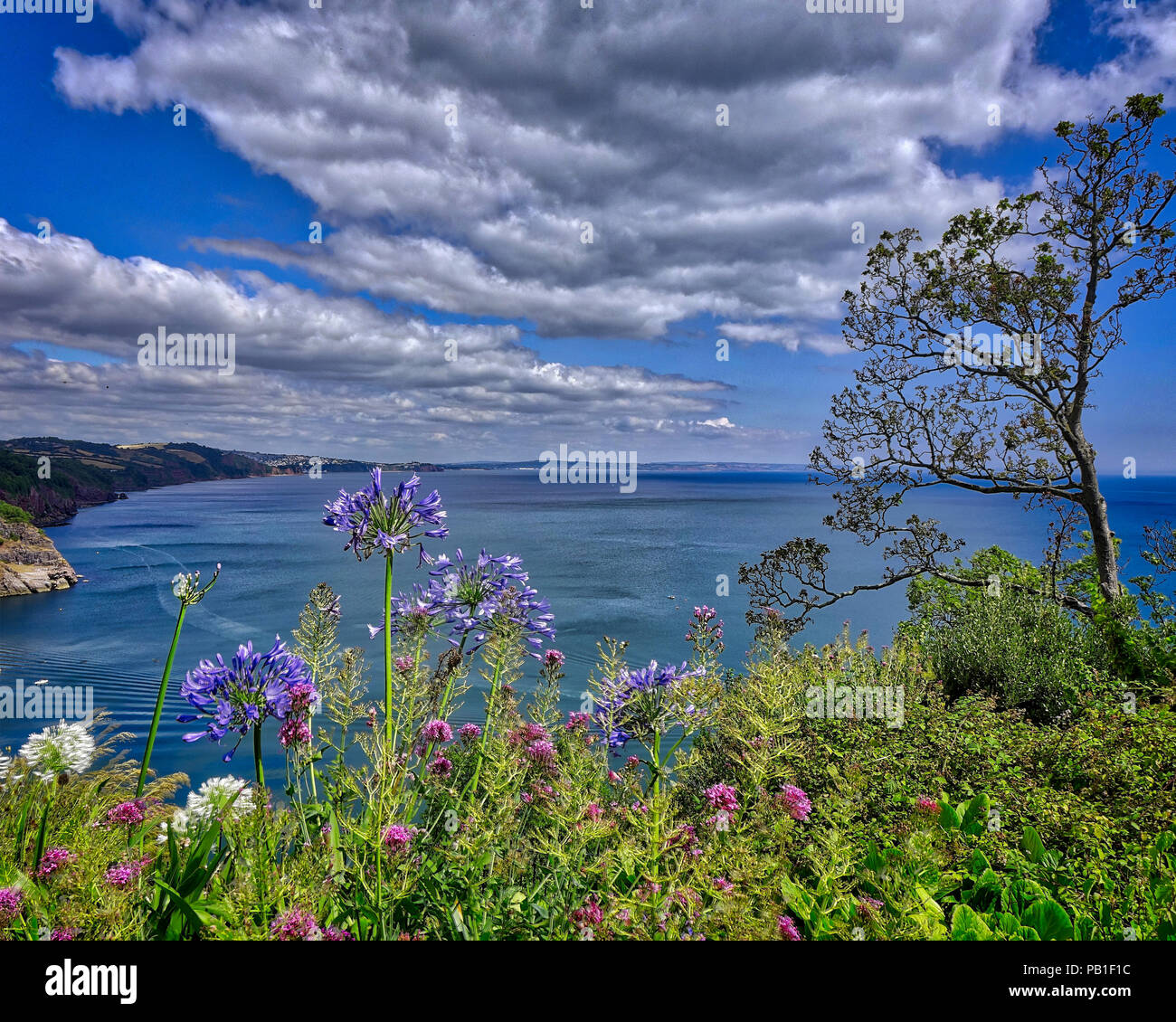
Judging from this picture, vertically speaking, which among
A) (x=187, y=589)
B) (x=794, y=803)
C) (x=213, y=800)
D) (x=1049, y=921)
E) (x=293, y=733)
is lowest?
(x=1049, y=921)

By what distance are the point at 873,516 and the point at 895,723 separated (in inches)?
258

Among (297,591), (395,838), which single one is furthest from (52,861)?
(297,591)

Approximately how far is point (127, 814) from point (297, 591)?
2766 cm

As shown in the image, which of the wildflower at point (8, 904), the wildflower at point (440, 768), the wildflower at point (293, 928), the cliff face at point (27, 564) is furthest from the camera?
the cliff face at point (27, 564)

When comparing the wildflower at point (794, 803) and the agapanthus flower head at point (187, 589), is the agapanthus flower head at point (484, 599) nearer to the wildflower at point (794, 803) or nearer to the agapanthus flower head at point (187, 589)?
the agapanthus flower head at point (187, 589)

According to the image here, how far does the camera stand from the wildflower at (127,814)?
256cm

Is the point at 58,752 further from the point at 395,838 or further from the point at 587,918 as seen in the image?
the point at 587,918

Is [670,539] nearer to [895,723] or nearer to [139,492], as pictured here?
[895,723]

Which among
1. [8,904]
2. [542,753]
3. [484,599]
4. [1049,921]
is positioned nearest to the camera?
[8,904]

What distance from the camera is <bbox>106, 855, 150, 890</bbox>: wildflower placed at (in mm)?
2004

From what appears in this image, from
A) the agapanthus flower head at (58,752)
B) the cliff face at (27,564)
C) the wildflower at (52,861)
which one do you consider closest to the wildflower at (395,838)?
the wildflower at (52,861)

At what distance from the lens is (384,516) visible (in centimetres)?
256

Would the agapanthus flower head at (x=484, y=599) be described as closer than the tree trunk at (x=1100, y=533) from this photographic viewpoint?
Yes

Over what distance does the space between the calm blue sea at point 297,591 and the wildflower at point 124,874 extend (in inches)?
36.0
